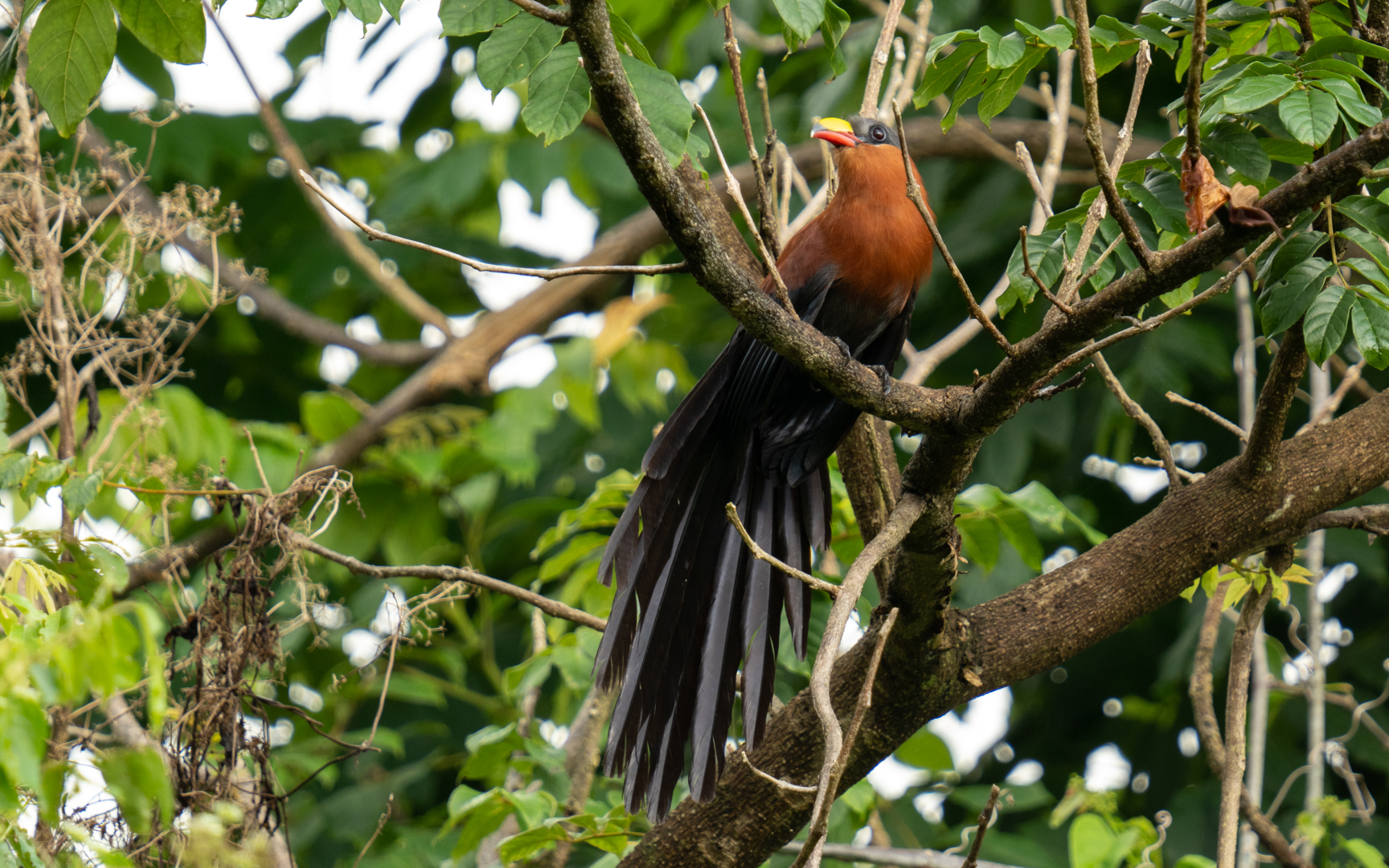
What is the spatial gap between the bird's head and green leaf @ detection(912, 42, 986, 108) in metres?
0.79

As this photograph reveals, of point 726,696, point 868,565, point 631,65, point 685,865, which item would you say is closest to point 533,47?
point 631,65

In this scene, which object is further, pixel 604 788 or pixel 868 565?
pixel 604 788

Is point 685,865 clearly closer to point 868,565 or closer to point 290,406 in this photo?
point 868,565

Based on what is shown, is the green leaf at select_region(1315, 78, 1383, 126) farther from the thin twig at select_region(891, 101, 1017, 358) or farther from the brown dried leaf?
the thin twig at select_region(891, 101, 1017, 358)

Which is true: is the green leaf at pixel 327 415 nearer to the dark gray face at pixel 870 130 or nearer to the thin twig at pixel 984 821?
the dark gray face at pixel 870 130

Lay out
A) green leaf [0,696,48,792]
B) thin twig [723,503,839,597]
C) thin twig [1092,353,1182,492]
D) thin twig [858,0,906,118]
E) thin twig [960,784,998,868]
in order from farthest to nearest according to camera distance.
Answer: thin twig [858,0,906,118] → thin twig [1092,353,1182,492] → thin twig [723,503,839,597] → thin twig [960,784,998,868] → green leaf [0,696,48,792]

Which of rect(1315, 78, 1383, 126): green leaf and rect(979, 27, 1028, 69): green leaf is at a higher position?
rect(979, 27, 1028, 69): green leaf

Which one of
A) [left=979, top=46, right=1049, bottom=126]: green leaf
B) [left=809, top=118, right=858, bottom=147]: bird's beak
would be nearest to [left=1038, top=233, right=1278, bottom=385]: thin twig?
[left=979, top=46, right=1049, bottom=126]: green leaf

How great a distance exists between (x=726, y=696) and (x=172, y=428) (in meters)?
1.94

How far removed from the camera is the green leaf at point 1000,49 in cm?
152

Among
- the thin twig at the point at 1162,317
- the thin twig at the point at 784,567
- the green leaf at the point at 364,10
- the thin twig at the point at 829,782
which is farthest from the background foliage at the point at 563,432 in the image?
the thin twig at the point at 829,782

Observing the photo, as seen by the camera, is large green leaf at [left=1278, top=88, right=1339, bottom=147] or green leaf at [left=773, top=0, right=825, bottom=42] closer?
large green leaf at [left=1278, top=88, right=1339, bottom=147]

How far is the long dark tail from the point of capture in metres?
2.04

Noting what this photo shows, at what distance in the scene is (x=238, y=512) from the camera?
6.89 feet
